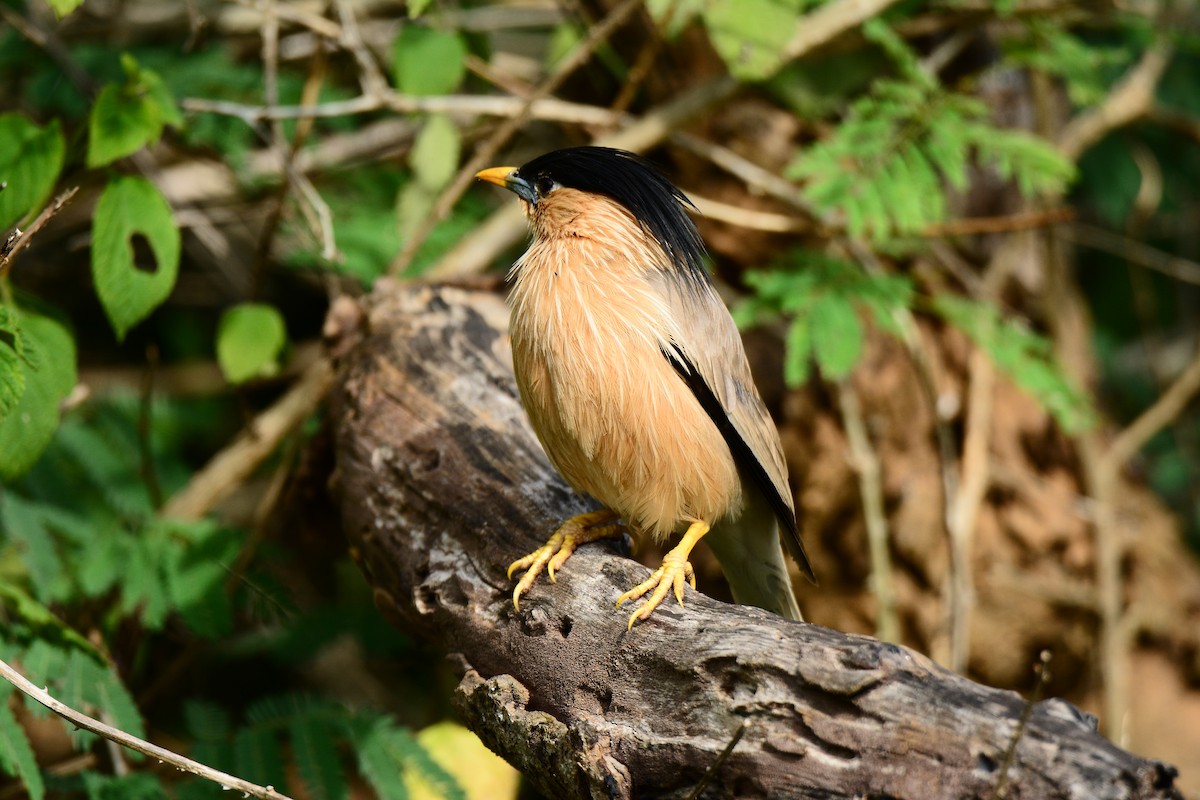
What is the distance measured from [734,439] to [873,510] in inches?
90.4

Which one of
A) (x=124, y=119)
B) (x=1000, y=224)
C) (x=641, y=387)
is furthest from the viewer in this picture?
(x=1000, y=224)

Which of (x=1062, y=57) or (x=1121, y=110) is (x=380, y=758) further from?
(x=1121, y=110)

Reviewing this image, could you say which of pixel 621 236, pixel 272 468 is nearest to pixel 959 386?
Result: pixel 621 236

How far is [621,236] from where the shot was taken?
3.67 meters

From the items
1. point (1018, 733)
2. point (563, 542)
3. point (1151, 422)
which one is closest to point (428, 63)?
point (563, 542)

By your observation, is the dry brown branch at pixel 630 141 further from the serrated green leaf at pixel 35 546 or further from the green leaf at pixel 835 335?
the serrated green leaf at pixel 35 546

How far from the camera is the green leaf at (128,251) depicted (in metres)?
3.64

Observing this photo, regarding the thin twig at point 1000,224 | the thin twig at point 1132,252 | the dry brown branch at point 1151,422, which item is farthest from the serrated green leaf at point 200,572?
the thin twig at point 1132,252

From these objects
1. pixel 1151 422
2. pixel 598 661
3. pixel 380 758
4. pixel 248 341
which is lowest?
pixel 380 758

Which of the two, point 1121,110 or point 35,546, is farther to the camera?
point 1121,110

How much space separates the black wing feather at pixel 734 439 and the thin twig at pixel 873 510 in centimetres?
196

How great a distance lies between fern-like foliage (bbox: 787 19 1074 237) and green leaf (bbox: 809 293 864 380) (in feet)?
1.15

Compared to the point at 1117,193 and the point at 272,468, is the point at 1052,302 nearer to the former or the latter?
Result: the point at 1117,193

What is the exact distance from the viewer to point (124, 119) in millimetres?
3748
